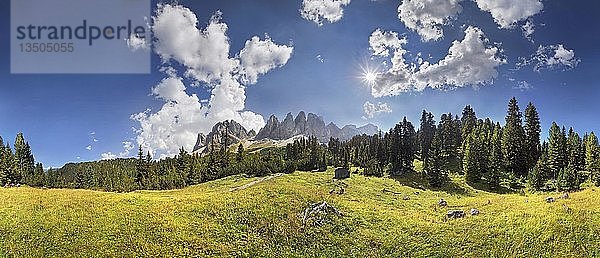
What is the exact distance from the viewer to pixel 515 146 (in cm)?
9819

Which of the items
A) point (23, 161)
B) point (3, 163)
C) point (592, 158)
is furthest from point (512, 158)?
point (23, 161)

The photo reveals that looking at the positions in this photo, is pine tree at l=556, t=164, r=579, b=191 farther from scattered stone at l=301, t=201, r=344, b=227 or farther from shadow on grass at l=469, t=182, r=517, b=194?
scattered stone at l=301, t=201, r=344, b=227

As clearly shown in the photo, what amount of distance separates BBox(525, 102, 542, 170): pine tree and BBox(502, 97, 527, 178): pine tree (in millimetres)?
1494

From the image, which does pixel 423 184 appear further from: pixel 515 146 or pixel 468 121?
pixel 468 121

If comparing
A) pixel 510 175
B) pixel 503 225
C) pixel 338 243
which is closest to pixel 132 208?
pixel 338 243

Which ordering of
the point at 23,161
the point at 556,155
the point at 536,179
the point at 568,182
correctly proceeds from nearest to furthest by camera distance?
the point at 568,182
the point at 536,179
the point at 556,155
the point at 23,161

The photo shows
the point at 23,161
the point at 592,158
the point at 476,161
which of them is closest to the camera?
the point at 592,158

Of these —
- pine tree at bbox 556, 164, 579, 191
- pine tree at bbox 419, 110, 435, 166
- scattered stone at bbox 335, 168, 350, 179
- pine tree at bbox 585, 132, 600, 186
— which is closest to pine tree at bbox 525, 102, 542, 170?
pine tree at bbox 585, 132, 600, 186

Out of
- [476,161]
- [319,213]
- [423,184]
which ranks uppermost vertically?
[476,161]

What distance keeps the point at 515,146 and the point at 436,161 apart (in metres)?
24.2

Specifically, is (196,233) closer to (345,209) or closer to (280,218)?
(280,218)

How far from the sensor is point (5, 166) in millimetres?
105938

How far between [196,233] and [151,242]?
3569 mm

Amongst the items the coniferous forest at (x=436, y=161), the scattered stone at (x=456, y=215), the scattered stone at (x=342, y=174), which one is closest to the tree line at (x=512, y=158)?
the coniferous forest at (x=436, y=161)
